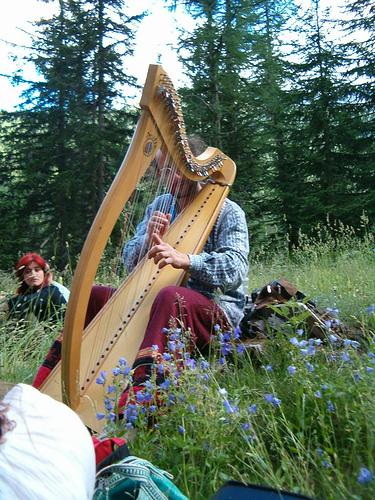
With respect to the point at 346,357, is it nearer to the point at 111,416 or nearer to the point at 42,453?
the point at 111,416

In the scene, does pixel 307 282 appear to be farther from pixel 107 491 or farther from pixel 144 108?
pixel 107 491

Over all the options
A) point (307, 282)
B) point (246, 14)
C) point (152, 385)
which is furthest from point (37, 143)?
point (152, 385)

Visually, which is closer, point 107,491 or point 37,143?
point 107,491

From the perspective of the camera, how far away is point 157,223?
250 cm

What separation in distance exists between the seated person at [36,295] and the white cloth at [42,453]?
8.48 feet

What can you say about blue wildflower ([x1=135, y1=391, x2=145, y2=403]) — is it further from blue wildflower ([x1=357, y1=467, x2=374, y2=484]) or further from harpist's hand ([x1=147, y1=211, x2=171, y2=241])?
harpist's hand ([x1=147, y1=211, x2=171, y2=241])

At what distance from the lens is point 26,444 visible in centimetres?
86

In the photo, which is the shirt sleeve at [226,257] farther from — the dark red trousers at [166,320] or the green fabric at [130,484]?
the green fabric at [130,484]

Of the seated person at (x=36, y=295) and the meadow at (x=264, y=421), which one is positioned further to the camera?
the seated person at (x=36, y=295)

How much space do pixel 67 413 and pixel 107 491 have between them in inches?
12.9

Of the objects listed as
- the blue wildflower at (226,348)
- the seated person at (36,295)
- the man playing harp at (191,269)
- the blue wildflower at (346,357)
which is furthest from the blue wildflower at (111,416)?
the seated person at (36,295)

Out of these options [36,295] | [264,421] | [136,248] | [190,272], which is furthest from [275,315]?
[36,295]

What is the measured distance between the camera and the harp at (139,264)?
5.23ft

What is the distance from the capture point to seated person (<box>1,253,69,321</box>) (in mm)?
3684
